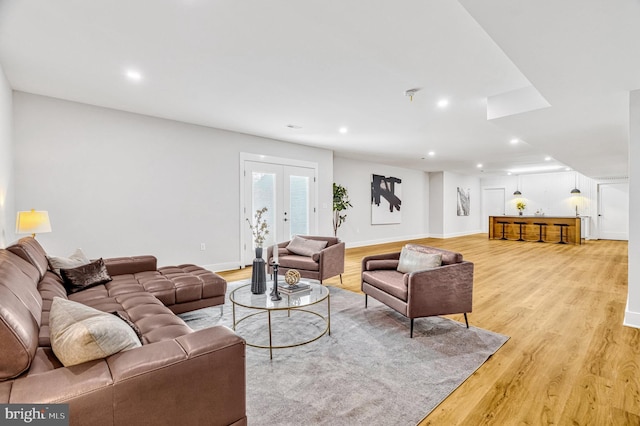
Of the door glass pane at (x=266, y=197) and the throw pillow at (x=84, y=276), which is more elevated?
the door glass pane at (x=266, y=197)

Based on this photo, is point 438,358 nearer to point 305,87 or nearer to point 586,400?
point 586,400

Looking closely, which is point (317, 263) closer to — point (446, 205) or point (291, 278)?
point (291, 278)

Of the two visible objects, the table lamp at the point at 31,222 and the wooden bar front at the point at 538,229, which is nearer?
the table lamp at the point at 31,222

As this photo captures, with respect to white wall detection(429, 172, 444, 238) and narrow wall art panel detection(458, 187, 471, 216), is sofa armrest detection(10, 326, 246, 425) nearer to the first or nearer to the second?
white wall detection(429, 172, 444, 238)

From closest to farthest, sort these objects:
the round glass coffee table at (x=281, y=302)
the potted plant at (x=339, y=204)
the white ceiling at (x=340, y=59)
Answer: the white ceiling at (x=340, y=59)
the round glass coffee table at (x=281, y=302)
the potted plant at (x=339, y=204)

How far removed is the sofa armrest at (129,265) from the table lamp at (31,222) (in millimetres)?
658

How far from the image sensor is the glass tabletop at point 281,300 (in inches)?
94.7

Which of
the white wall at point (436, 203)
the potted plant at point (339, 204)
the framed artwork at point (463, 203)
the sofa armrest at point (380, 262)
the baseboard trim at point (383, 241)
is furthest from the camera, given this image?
the framed artwork at point (463, 203)

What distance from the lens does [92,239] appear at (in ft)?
13.2

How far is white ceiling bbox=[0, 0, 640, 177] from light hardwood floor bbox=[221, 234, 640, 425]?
2.28 m

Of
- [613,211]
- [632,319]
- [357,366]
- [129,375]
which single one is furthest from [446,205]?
[129,375]

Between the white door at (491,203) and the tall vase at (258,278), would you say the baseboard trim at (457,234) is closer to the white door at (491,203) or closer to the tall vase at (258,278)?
the white door at (491,203)

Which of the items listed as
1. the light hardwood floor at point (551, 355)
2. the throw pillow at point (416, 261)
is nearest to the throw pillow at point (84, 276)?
the light hardwood floor at point (551, 355)

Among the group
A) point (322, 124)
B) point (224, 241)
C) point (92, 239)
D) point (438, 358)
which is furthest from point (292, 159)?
point (438, 358)
